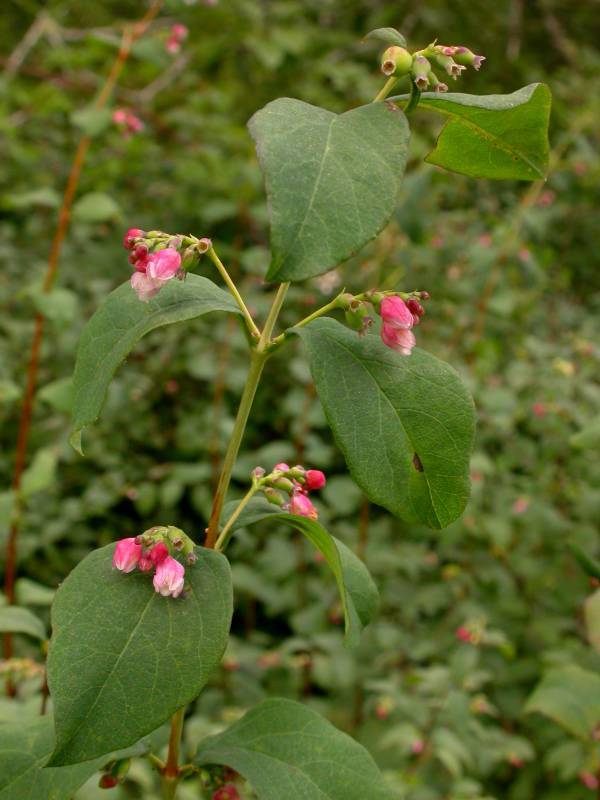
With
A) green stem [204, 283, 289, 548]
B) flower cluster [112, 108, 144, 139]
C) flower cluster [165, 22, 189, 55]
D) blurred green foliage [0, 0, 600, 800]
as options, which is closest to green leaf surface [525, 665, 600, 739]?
blurred green foliage [0, 0, 600, 800]

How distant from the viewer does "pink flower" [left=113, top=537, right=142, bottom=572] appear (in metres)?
0.76

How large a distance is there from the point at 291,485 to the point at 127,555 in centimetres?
23

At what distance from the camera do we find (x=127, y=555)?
Result: 29.9 inches

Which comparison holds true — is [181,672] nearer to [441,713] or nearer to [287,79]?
[441,713]

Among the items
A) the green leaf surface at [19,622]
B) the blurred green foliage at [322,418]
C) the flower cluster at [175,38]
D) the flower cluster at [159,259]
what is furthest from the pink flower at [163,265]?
the flower cluster at [175,38]

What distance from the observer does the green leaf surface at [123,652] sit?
2.17 feet

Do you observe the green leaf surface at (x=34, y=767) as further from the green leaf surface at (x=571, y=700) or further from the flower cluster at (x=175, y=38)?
the flower cluster at (x=175, y=38)

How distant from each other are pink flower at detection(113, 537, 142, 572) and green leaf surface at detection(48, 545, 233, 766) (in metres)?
0.01

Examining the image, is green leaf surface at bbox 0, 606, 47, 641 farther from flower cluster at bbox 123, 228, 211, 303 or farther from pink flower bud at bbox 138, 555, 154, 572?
flower cluster at bbox 123, 228, 211, 303

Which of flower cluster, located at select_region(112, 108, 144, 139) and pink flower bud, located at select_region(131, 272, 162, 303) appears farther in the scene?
flower cluster, located at select_region(112, 108, 144, 139)

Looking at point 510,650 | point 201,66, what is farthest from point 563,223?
point 510,650

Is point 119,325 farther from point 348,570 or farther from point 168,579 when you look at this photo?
point 348,570

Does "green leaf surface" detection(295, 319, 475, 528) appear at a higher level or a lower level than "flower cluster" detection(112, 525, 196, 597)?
higher

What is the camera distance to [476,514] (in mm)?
2383
